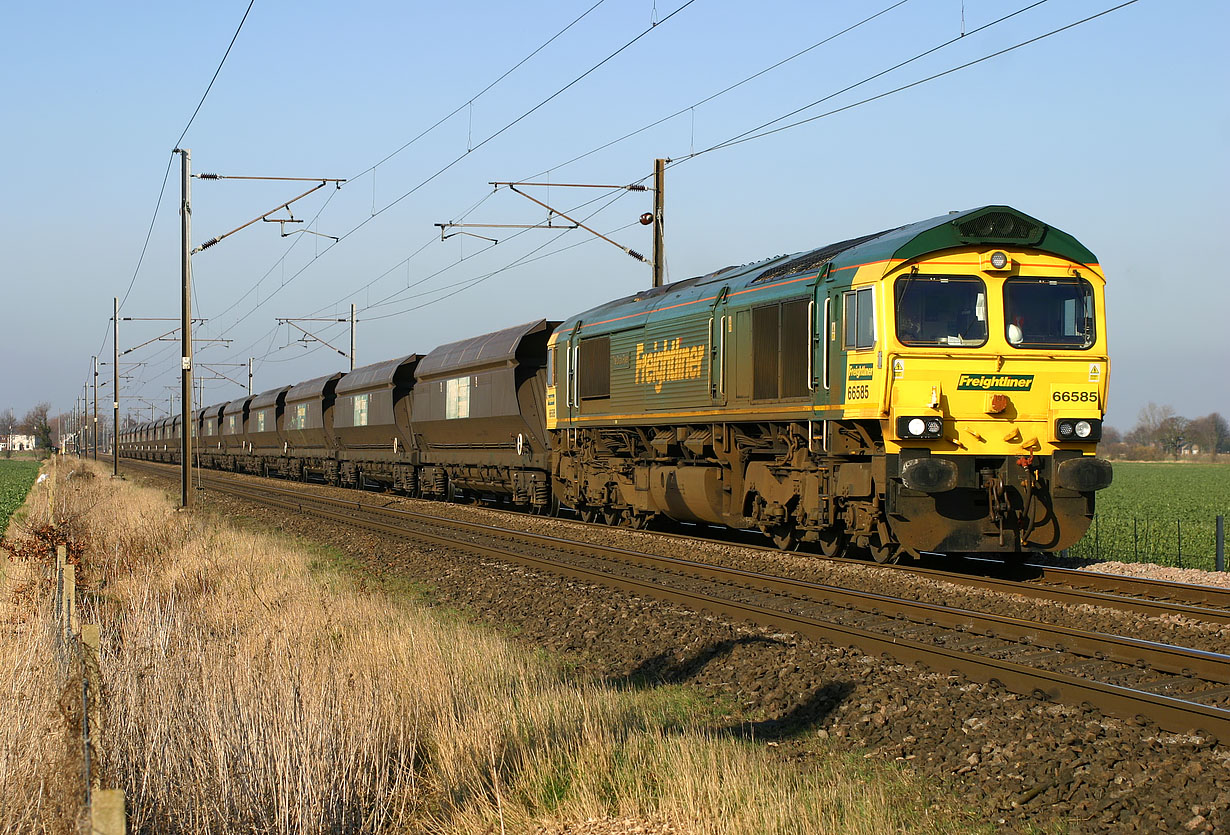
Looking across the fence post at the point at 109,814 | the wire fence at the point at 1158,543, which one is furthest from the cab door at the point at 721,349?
the fence post at the point at 109,814

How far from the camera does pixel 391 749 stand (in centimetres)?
652

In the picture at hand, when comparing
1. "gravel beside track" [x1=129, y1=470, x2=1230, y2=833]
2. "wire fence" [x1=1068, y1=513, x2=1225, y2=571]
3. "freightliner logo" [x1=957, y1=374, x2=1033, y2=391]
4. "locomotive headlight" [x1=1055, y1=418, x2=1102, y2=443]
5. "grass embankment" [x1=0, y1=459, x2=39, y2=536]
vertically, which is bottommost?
"wire fence" [x1=1068, y1=513, x2=1225, y2=571]

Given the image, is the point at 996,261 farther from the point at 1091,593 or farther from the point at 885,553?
the point at 1091,593

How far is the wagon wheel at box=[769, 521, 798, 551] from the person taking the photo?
15758 mm

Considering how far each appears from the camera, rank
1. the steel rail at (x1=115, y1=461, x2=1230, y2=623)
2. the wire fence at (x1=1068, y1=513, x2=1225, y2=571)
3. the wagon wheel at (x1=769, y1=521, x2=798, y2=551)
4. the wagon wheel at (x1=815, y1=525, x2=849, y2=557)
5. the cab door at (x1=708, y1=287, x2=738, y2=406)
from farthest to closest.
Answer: the wire fence at (x1=1068, y1=513, x2=1225, y2=571) → the cab door at (x1=708, y1=287, x2=738, y2=406) → the wagon wheel at (x1=769, y1=521, x2=798, y2=551) → the wagon wheel at (x1=815, y1=525, x2=849, y2=557) → the steel rail at (x1=115, y1=461, x2=1230, y2=623)

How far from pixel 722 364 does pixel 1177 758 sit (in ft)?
35.9

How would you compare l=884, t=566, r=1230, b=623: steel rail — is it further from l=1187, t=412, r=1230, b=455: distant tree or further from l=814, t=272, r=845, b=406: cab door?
l=1187, t=412, r=1230, b=455: distant tree

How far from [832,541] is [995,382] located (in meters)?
3.17

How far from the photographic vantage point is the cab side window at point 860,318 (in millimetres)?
13008

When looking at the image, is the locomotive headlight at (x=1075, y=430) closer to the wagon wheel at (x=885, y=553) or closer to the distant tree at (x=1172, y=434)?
the wagon wheel at (x=885, y=553)

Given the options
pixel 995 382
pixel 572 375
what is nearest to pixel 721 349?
pixel 995 382

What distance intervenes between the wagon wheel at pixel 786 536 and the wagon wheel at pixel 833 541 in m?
0.89

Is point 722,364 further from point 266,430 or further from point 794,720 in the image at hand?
point 266,430

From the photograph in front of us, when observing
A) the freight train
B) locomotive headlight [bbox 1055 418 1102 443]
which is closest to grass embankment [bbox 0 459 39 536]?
the freight train
